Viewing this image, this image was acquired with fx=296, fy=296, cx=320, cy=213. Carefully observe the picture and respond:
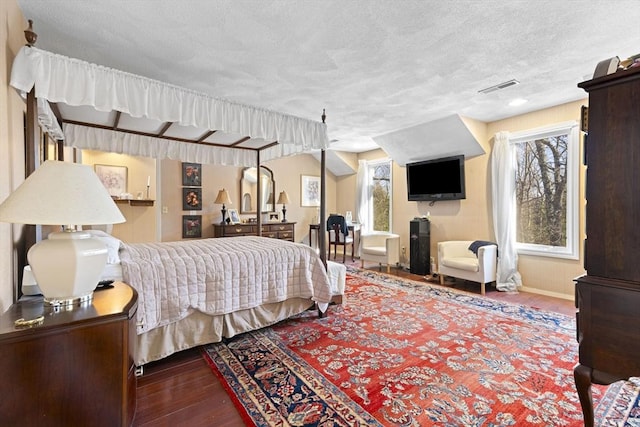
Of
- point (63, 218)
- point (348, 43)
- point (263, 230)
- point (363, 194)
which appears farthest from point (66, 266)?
point (363, 194)

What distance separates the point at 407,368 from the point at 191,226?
14.8 feet

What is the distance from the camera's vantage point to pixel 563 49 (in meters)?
2.50

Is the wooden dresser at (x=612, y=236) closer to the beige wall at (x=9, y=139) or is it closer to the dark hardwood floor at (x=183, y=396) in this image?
the dark hardwood floor at (x=183, y=396)

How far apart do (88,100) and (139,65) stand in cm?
90

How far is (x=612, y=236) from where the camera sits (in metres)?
1.16

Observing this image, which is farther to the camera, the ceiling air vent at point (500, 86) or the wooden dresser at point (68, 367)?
the ceiling air vent at point (500, 86)

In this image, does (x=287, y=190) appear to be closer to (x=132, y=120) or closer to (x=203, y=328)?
(x=132, y=120)

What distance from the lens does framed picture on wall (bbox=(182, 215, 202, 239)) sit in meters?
5.38

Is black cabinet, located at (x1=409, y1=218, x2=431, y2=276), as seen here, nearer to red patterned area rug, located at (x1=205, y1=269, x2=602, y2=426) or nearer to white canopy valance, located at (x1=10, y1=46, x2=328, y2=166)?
red patterned area rug, located at (x1=205, y1=269, x2=602, y2=426)

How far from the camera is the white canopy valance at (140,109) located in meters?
1.80

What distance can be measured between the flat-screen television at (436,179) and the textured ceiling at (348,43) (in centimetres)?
147

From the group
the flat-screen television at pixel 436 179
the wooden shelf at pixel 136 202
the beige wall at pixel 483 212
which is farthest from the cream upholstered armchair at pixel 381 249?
the wooden shelf at pixel 136 202

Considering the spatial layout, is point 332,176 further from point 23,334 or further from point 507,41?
point 23,334

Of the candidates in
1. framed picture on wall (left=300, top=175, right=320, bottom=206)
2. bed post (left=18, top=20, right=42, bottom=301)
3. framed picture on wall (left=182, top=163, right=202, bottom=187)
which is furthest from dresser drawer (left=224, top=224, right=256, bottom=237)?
bed post (left=18, top=20, right=42, bottom=301)
